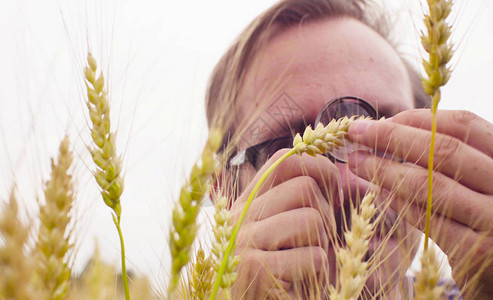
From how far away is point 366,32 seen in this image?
2.58 meters

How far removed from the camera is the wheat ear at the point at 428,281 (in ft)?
1.32

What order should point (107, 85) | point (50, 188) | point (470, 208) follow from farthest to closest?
point (470, 208)
point (107, 85)
point (50, 188)

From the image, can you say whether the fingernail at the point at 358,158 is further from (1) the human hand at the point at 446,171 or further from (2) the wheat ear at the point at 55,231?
(2) the wheat ear at the point at 55,231

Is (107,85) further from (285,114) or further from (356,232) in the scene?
(285,114)

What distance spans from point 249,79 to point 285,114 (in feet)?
1.49

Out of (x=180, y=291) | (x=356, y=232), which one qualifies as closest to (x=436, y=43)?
(x=356, y=232)

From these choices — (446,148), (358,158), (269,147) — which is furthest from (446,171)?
(269,147)

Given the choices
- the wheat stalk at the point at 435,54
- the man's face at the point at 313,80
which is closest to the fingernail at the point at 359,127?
the wheat stalk at the point at 435,54

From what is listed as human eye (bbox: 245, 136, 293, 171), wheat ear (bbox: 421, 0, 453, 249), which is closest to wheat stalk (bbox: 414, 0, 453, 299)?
wheat ear (bbox: 421, 0, 453, 249)

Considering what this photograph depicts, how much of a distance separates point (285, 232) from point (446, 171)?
0.47 meters

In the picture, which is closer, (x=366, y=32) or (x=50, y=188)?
(x=50, y=188)

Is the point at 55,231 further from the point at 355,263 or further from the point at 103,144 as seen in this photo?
the point at 355,263

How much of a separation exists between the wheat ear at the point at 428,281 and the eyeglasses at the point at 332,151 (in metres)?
0.44

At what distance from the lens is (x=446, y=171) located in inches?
36.3
